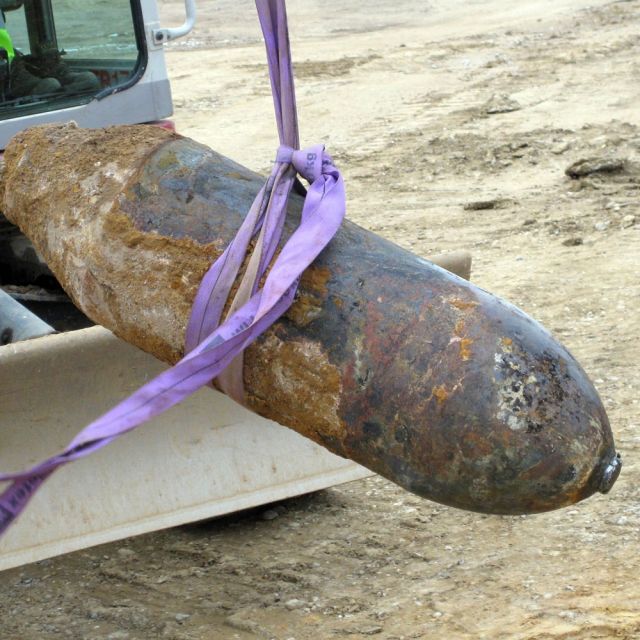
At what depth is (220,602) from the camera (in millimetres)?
3207

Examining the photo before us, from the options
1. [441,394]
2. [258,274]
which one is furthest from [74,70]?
[441,394]

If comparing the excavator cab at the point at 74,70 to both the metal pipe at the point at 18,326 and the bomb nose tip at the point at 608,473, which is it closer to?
the metal pipe at the point at 18,326

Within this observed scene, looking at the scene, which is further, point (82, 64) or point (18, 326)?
point (82, 64)

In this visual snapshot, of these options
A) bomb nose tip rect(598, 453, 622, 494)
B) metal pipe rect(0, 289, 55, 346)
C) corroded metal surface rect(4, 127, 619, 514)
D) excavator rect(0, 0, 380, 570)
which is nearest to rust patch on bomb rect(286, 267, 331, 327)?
corroded metal surface rect(4, 127, 619, 514)

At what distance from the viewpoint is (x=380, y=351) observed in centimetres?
200

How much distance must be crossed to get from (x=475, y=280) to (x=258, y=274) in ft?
13.4

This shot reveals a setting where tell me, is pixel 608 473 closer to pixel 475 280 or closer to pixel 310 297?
pixel 310 297

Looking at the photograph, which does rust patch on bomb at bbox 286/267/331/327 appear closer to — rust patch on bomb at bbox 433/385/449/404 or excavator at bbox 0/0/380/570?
rust patch on bomb at bbox 433/385/449/404

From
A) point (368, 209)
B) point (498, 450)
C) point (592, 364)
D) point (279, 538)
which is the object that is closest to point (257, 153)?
point (368, 209)

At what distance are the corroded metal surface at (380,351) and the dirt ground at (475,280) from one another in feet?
3.36

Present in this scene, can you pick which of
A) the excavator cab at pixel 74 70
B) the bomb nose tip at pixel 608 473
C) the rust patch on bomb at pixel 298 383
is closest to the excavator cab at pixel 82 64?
the excavator cab at pixel 74 70

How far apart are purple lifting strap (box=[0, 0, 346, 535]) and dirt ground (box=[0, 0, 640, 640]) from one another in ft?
3.97

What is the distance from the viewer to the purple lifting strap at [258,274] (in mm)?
1907

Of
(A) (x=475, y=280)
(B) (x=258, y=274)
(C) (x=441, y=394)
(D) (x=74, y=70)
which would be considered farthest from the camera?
(A) (x=475, y=280)
